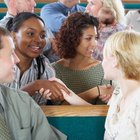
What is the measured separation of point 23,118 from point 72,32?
920mm

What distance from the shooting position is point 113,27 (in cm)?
287

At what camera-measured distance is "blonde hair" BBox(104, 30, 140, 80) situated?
1.42 metres

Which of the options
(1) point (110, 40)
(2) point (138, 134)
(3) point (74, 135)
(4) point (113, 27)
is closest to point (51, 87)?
(3) point (74, 135)

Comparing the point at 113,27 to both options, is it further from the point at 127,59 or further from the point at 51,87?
the point at 127,59

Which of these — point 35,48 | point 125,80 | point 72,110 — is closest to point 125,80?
point 125,80

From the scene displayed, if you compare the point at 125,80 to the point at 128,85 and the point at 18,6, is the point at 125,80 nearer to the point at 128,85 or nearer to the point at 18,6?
the point at 128,85

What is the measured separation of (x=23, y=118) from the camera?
1447 millimetres

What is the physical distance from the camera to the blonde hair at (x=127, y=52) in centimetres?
142

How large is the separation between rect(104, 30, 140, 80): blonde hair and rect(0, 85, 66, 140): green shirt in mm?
361

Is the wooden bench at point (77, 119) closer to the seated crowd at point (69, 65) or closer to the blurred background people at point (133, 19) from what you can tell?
the seated crowd at point (69, 65)

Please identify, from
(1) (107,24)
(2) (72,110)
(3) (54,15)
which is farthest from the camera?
(3) (54,15)

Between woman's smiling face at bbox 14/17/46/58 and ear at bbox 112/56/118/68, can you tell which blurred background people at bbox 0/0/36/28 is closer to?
woman's smiling face at bbox 14/17/46/58

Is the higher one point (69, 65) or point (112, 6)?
point (112, 6)

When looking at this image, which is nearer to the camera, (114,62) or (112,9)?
(114,62)
